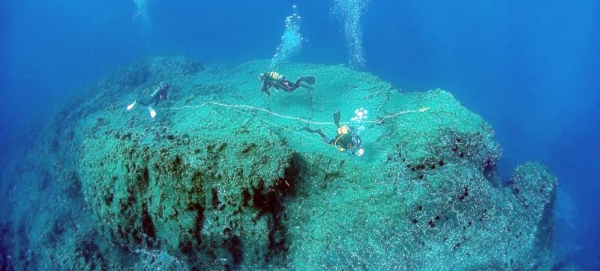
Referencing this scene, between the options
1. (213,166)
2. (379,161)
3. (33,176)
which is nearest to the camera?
(213,166)

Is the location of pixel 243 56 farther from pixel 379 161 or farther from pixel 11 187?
pixel 379 161

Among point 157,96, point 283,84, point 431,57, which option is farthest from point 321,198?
point 431,57

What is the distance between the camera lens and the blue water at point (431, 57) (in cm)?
2003

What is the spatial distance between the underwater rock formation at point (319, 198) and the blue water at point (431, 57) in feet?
33.7

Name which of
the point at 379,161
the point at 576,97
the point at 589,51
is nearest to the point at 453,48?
the point at 576,97

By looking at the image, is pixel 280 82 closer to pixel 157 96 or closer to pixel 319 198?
pixel 157 96

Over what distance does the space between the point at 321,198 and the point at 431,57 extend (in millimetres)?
35570

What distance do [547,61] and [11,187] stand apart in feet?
163

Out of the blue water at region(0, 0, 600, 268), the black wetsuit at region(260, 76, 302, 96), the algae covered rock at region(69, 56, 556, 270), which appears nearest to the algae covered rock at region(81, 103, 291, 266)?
the algae covered rock at region(69, 56, 556, 270)

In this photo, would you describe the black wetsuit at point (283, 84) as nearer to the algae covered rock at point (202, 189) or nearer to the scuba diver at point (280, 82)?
the scuba diver at point (280, 82)

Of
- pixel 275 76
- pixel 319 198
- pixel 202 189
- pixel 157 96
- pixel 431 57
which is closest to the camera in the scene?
pixel 202 189

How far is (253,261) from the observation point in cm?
420

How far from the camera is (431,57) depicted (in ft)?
117

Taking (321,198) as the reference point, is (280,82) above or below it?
above
